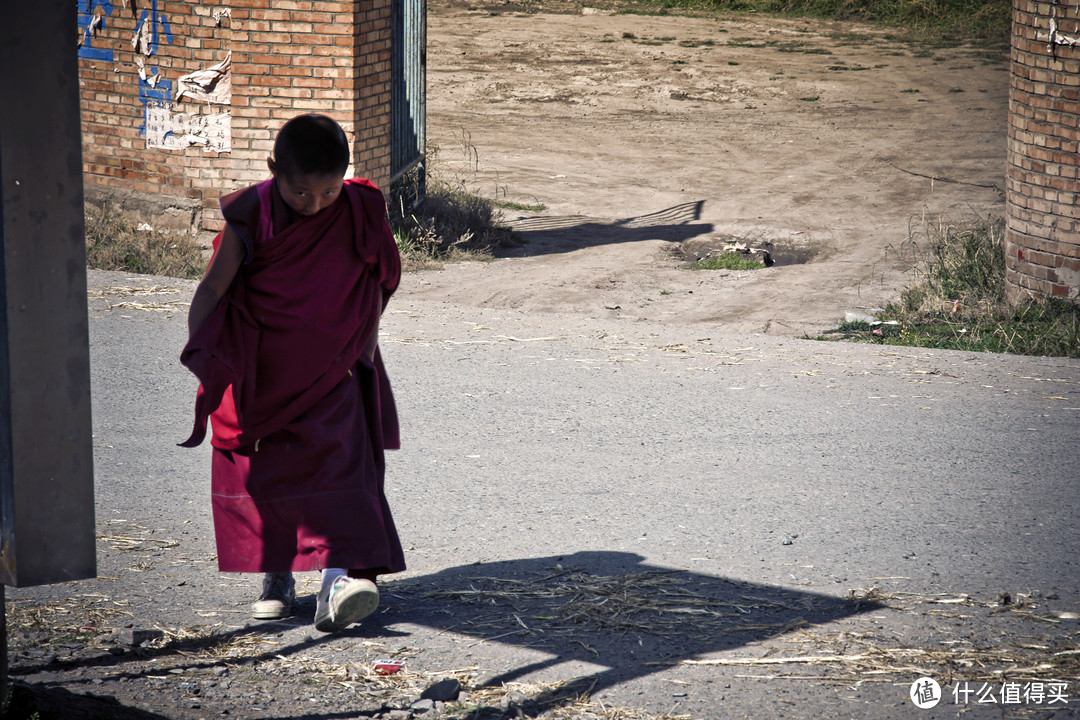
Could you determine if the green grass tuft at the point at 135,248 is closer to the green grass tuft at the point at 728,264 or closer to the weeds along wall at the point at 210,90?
the weeds along wall at the point at 210,90

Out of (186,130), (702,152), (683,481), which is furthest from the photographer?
(702,152)

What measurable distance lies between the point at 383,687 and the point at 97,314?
16.0ft

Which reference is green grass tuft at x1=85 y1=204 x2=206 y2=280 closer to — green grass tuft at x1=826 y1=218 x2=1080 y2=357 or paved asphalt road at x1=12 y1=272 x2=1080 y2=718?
paved asphalt road at x1=12 y1=272 x2=1080 y2=718

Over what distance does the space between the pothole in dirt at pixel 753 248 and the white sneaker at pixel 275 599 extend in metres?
8.00

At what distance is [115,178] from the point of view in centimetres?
1003

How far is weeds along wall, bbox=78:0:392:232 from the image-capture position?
9055 millimetres

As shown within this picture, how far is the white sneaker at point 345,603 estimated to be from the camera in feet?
10.0

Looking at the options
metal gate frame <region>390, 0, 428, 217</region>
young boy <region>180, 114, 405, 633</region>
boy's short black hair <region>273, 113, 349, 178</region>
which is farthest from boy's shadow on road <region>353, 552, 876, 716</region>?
metal gate frame <region>390, 0, 428, 217</region>

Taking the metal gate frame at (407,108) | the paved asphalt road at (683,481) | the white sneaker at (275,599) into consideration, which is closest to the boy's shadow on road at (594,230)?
the metal gate frame at (407,108)

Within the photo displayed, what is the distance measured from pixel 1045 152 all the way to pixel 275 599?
6.69 meters

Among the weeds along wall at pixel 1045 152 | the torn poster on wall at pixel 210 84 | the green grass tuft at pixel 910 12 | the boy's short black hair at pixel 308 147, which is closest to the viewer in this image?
the boy's short black hair at pixel 308 147

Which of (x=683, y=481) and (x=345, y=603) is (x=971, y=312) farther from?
(x=345, y=603)

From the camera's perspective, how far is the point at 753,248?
11.1 m

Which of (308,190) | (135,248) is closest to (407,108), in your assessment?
(135,248)
